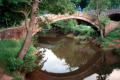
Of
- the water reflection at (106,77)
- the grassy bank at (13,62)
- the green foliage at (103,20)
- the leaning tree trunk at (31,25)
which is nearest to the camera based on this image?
the leaning tree trunk at (31,25)

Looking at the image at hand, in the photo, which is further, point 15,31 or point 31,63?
point 15,31

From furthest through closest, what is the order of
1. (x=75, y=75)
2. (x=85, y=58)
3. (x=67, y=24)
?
(x=67, y=24) < (x=85, y=58) < (x=75, y=75)

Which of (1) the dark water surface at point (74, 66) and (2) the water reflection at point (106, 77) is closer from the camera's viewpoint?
(2) the water reflection at point (106, 77)

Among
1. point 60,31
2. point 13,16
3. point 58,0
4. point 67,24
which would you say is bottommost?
point 60,31

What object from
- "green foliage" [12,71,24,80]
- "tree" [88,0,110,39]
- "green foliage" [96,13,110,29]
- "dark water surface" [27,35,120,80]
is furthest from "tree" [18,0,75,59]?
"green foliage" [96,13,110,29]

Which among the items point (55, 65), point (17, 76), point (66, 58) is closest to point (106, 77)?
point (55, 65)

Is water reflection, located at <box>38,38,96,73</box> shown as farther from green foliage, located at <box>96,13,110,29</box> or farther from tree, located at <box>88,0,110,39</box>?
tree, located at <box>88,0,110,39</box>

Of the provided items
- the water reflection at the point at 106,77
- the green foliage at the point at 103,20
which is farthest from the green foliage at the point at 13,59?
the green foliage at the point at 103,20

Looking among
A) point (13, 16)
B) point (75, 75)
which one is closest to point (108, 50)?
point (75, 75)

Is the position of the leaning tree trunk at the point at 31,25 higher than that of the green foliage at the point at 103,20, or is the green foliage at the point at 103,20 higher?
the leaning tree trunk at the point at 31,25

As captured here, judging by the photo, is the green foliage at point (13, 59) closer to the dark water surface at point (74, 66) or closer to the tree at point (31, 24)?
the tree at point (31, 24)

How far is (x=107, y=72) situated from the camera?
10250 millimetres

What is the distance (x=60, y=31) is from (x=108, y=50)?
12.4 m

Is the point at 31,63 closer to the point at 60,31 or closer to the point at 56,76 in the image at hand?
the point at 56,76
